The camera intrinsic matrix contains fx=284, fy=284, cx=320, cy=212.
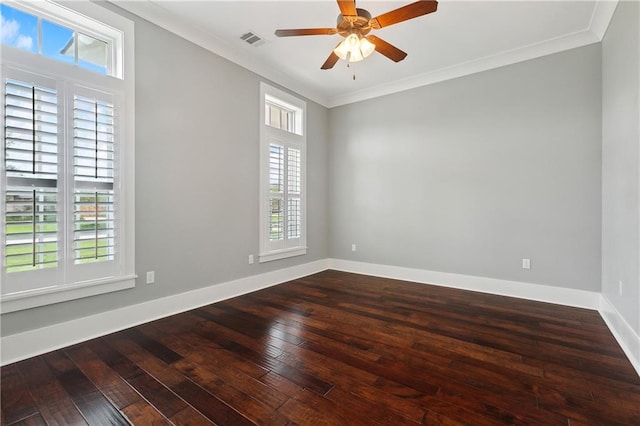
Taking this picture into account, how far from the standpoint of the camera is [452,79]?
4.04m

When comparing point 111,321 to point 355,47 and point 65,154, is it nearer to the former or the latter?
point 65,154

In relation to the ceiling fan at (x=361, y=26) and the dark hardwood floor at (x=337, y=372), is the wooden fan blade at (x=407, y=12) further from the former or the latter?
the dark hardwood floor at (x=337, y=372)

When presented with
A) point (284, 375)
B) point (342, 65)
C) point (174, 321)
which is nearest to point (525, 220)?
point (342, 65)

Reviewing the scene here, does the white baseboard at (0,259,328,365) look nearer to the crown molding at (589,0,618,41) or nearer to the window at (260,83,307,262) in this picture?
the window at (260,83,307,262)

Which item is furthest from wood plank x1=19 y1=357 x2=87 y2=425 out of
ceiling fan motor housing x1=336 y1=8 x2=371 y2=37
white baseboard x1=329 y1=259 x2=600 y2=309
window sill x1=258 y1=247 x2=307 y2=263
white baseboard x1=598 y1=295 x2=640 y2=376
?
white baseboard x1=329 y1=259 x2=600 y2=309

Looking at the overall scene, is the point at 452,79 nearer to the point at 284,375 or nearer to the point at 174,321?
the point at 284,375

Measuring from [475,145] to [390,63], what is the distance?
1.61 metres

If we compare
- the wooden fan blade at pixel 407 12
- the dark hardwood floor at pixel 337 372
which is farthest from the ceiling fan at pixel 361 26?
the dark hardwood floor at pixel 337 372

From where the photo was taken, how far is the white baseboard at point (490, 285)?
324 centimetres

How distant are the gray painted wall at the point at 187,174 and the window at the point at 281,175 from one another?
154 millimetres

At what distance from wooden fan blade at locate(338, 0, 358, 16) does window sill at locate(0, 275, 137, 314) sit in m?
2.91

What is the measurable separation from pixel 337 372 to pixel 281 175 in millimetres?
3013

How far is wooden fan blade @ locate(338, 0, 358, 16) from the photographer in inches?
80.0

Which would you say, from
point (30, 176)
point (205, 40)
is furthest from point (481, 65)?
point (30, 176)
